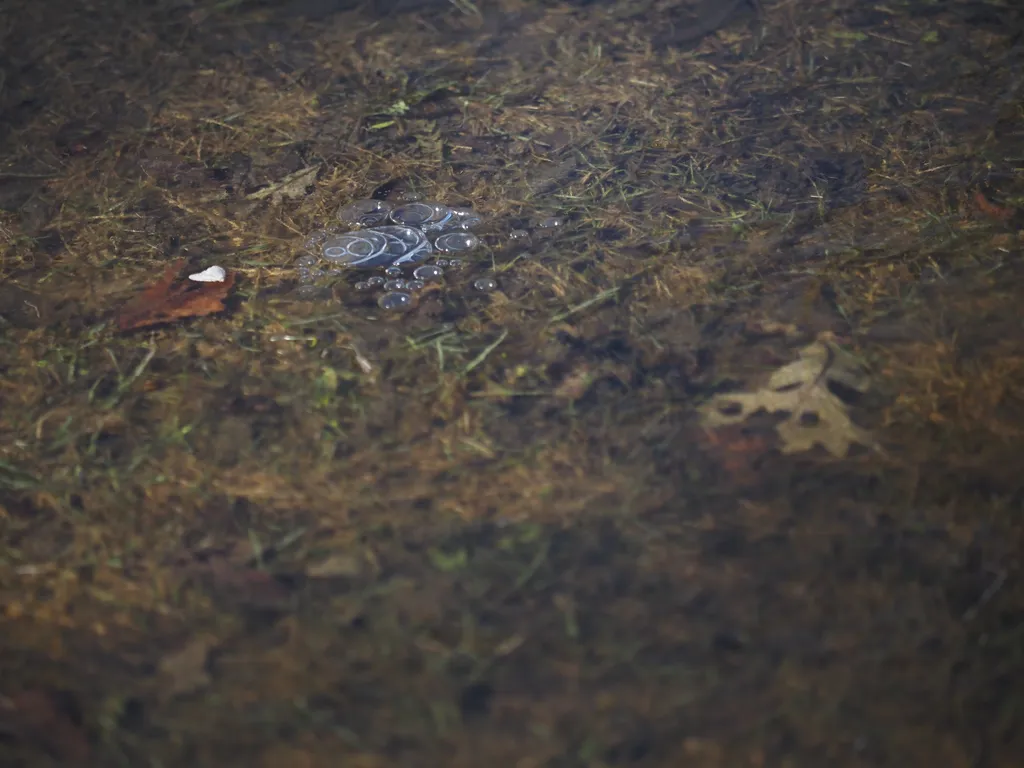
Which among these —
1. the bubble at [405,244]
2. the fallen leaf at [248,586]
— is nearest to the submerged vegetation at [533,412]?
the fallen leaf at [248,586]

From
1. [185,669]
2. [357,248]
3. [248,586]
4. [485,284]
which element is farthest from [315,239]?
[185,669]

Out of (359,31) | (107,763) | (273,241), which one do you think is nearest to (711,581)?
(107,763)

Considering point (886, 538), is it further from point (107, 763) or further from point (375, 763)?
point (107, 763)

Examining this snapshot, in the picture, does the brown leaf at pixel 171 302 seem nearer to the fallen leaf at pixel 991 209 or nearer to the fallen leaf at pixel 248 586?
the fallen leaf at pixel 248 586

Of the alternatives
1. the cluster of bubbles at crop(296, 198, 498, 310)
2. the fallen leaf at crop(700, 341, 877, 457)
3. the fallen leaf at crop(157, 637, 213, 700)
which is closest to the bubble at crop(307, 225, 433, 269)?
the cluster of bubbles at crop(296, 198, 498, 310)

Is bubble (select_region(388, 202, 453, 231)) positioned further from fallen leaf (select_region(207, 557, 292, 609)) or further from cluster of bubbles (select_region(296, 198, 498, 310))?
fallen leaf (select_region(207, 557, 292, 609))

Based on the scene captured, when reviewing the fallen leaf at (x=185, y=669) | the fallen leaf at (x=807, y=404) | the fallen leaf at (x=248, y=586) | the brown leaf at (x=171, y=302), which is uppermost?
the brown leaf at (x=171, y=302)

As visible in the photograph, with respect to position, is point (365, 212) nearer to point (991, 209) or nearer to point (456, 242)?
point (456, 242)
